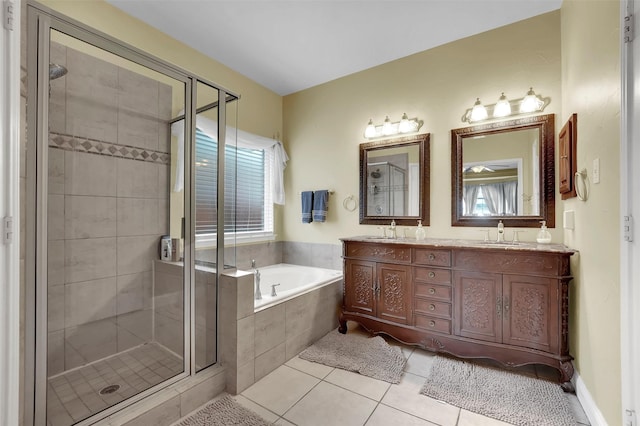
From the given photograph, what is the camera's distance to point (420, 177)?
2.83m

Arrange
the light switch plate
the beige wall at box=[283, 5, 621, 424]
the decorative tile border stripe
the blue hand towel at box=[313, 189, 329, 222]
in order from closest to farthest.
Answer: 1. the beige wall at box=[283, 5, 621, 424]
2. the decorative tile border stripe
3. the light switch plate
4. the blue hand towel at box=[313, 189, 329, 222]

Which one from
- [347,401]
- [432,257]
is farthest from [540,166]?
[347,401]

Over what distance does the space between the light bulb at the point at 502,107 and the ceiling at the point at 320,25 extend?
669 millimetres

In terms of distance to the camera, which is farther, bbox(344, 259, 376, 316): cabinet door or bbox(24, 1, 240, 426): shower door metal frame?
bbox(344, 259, 376, 316): cabinet door

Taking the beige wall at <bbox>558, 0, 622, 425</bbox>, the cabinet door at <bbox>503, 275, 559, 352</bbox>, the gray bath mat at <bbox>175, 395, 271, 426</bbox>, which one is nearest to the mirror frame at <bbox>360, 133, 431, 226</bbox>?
the cabinet door at <bbox>503, 275, 559, 352</bbox>

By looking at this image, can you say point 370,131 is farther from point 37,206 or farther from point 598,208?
point 37,206

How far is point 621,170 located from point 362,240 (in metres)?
1.73

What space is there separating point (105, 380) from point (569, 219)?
325 cm

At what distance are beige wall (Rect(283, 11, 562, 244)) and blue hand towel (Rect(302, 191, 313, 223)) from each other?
0.14 meters

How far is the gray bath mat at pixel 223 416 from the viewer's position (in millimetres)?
1561

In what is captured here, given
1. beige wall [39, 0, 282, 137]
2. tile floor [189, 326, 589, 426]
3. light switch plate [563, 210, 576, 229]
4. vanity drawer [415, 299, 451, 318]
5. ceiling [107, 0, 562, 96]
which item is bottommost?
tile floor [189, 326, 589, 426]

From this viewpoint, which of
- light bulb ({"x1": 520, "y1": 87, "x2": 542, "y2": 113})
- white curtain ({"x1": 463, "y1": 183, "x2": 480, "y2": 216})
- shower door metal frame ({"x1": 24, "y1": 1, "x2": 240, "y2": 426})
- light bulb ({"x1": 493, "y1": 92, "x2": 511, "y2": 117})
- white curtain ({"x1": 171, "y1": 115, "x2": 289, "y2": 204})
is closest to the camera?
shower door metal frame ({"x1": 24, "y1": 1, "x2": 240, "y2": 426})

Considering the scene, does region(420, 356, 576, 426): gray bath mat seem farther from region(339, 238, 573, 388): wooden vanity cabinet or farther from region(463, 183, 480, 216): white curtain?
region(463, 183, 480, 216): white curtain

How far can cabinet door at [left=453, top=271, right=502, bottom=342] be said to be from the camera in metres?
2.04
